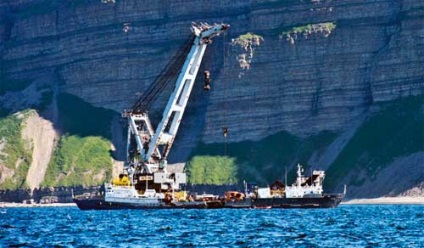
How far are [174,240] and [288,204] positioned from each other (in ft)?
285

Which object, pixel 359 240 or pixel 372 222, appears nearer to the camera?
pixel 359 240

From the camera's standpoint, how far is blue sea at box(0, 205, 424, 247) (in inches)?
4333

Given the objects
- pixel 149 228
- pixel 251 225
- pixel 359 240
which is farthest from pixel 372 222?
pixel 359 240

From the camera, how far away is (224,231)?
126m

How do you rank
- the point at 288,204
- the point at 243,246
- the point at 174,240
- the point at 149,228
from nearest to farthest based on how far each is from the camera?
the point at 243,246
the point at 174,240
the point at 149,228
the point at 288,204

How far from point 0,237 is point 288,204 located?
85300 mm

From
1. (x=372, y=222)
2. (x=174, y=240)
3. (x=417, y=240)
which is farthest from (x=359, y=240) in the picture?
(x=372, y=222)

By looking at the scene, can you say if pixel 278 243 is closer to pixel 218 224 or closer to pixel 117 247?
pixel 117 247

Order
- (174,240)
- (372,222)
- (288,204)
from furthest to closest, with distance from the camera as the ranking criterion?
1. (288,204)
2. (372,222)
3. (174,240)

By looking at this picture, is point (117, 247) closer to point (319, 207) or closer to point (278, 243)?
point (278, 243)

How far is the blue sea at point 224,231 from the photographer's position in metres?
110

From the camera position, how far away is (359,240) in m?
112

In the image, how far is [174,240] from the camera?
11375 centimetres

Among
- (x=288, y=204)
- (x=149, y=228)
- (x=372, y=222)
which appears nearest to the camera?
(x=149, y=228)
